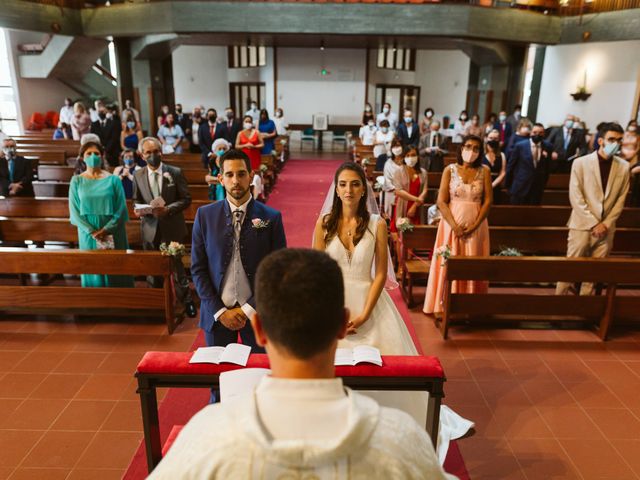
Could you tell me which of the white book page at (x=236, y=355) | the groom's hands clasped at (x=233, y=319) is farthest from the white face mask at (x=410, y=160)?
the white book page at (x=236, y=355)

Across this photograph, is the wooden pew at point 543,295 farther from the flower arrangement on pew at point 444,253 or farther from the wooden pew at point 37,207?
the wooden pew at point 37,207

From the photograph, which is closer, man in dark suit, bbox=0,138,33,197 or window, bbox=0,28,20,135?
man in dark suit, bbox=0,138,33,197

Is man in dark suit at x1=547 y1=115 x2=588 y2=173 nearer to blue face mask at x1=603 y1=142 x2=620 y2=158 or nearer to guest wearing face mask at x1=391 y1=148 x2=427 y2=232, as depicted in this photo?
guest wearing face mask at x1=391 y1=148 x2=427 y2=232

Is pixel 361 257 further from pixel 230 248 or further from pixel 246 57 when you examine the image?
pixel 246 57

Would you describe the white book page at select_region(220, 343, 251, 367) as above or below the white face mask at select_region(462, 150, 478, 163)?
below

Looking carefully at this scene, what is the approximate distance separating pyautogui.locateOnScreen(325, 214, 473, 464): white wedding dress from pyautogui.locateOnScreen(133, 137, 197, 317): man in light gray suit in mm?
2398

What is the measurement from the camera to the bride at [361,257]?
3080 mm

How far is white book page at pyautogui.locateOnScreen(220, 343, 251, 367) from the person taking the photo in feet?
7.44

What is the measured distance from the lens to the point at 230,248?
10.1 ft

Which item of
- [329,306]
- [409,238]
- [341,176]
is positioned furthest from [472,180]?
[329,306]

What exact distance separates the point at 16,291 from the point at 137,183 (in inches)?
61.9

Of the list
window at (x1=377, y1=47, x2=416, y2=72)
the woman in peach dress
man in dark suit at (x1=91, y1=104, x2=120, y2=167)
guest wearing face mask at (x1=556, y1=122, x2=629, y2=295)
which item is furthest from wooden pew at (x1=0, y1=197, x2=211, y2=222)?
window at (x1=377, y1=47, x2=416, y2=72)

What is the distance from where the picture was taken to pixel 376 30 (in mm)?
13523

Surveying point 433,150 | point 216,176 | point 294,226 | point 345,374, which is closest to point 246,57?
point 433,150
